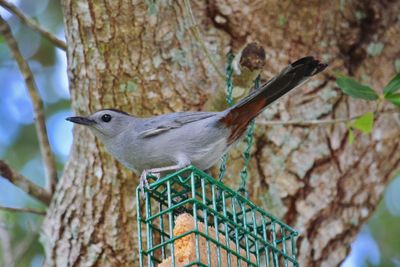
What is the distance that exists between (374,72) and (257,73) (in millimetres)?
1781

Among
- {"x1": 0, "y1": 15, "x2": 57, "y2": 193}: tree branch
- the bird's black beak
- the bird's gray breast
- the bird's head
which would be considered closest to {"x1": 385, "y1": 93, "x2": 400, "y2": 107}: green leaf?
the bird's gray breast

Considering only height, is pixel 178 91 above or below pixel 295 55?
below

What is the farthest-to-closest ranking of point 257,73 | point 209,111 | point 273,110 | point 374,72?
point 374,72 → point 273,110 → point 209,111 → point 257,73

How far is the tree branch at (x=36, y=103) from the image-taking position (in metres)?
5.45

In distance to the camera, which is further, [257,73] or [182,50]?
[182,50]

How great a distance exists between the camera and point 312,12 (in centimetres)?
550

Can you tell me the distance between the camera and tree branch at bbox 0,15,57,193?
17.9 feet

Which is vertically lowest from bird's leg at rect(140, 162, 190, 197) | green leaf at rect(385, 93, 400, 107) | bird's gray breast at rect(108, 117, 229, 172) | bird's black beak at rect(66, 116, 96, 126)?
bird's leg at rect(140, 162, 190, 197)

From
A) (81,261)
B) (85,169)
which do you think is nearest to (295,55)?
(85,169)

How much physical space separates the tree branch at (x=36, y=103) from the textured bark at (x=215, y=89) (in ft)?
0.74

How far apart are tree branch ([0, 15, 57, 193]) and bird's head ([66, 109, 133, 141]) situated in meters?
0.83

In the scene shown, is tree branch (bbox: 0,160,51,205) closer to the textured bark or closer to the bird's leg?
the textured bark

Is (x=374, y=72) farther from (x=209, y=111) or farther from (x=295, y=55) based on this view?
(x=209, y=111)

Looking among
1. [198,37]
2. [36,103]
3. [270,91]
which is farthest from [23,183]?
[270,91]
